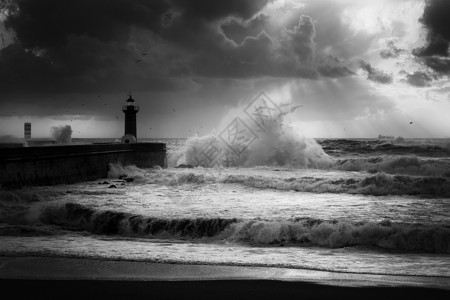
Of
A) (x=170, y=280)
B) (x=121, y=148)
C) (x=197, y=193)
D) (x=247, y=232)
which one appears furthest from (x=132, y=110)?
(x=170, y=280)

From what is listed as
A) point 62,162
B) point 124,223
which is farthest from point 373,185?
point 62,162

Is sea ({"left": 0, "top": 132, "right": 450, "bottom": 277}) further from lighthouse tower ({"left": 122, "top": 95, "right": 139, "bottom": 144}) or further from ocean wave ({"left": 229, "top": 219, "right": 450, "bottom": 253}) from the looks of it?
lighthouse tower ({"left": 122, "top": 95, "right": 139, "bottom": 144})

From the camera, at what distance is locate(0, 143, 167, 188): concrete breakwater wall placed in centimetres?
1338

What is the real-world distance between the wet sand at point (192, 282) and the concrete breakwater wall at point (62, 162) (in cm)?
857

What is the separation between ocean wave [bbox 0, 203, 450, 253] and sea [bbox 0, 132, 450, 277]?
2 centimetres

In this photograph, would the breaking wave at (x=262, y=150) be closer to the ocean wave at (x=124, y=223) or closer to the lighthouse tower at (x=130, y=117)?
the lighthouse tower at (x=130, y=117)

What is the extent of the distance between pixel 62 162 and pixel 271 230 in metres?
10.7

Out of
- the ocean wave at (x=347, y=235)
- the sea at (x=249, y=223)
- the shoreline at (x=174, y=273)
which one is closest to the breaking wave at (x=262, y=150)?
the sea at (x=249, y=223)

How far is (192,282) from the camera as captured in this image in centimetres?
475

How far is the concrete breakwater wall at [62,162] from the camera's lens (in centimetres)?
1338

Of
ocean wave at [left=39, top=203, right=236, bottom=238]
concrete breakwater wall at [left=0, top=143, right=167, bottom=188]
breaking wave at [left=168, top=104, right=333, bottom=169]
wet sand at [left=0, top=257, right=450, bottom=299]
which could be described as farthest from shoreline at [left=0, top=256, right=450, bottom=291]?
breaking wave at [left=168, top=104, right=333, bottom=169]

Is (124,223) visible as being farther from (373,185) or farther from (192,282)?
(373,185)

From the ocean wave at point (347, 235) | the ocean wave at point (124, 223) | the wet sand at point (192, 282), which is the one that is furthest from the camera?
the ocean wave at point (124, 223)

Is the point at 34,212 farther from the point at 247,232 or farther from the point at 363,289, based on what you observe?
the point at 363,289
